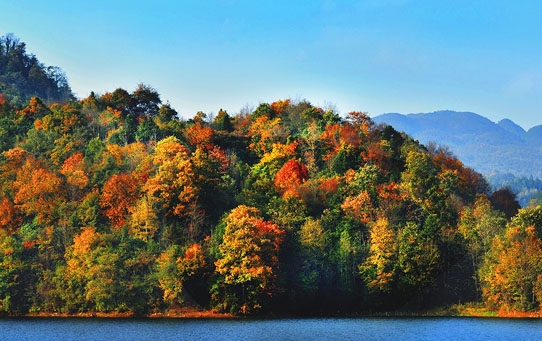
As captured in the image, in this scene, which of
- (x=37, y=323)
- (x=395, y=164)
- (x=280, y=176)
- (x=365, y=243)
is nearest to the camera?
(x=37, y=323)

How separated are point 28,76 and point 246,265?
81.5 meters

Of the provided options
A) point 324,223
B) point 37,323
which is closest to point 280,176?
point 324,223

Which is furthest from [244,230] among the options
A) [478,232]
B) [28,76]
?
[28,76]

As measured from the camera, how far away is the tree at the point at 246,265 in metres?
64.4

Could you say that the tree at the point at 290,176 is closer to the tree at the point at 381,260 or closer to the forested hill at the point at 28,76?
the tree at the point at 381,260

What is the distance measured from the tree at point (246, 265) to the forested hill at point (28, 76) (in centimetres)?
6713

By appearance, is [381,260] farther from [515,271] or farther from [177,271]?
[177,271]

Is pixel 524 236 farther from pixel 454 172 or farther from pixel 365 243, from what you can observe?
pixel 454 172

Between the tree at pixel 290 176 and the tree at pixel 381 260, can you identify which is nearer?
the tree at pixel 381 260

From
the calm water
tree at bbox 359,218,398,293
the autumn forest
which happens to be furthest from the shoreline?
the calm water

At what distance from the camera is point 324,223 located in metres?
72.1

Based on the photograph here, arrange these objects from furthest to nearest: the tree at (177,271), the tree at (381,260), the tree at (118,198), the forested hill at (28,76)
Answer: the forested hill at (28,76) < the tree at (118,198) < the tree at (381,260) < the tree at (177,271)

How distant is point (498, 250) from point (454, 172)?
70.6 ft

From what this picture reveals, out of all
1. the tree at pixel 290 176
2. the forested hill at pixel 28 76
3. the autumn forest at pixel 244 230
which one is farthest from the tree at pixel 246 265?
the forested hill at pixel 28 76
